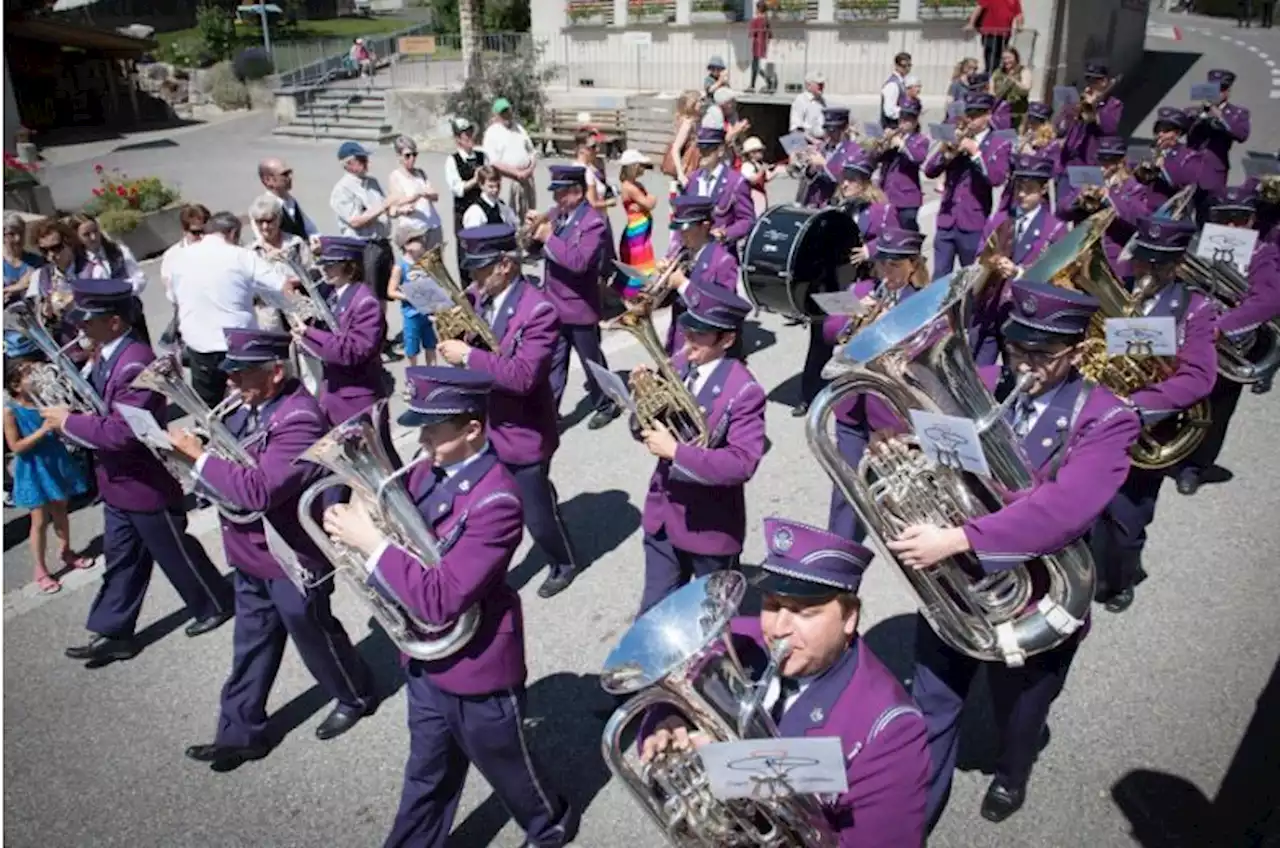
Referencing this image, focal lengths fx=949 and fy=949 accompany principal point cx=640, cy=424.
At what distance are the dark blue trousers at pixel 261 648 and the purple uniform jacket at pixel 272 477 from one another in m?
0.15

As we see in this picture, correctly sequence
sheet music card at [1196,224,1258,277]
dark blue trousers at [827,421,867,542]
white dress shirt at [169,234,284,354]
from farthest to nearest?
1. white dress shirt at [169,234,284,354]
2. sheet music card at [1196,224,1258,277]
3. dark blue trousers at [827,421,867,542]

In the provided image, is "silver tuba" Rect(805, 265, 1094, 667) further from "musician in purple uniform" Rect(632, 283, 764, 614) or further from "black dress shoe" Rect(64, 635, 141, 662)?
"black dress shoe" Rect(64, 635, 141, 662)

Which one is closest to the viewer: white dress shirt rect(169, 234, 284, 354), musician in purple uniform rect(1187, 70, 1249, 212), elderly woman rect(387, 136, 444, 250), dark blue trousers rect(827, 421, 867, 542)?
dark blue trousers rect(827, 421, 867, 542)

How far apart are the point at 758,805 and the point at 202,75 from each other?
3748 centimetres

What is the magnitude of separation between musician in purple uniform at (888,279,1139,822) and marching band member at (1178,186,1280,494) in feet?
8.77

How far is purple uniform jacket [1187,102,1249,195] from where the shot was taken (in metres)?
9.79

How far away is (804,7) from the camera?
2158 cm

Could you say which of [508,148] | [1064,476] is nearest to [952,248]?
[508,148]

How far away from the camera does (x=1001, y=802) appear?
12.8 ft

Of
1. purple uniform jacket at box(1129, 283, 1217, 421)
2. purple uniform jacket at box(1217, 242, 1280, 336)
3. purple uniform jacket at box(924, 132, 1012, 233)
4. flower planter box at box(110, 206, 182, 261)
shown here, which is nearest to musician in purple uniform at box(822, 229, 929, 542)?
purple uniform jacket at box(1129, 283, 1217, 421)

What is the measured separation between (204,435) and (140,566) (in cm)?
162

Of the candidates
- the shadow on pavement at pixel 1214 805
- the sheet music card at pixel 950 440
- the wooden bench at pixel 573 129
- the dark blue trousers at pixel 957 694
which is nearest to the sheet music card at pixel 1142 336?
the dark blue trousers at pixel 957 694

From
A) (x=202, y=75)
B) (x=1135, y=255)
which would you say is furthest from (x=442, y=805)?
(x=202, y=75)

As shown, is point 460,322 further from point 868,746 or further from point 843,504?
point 868,746
